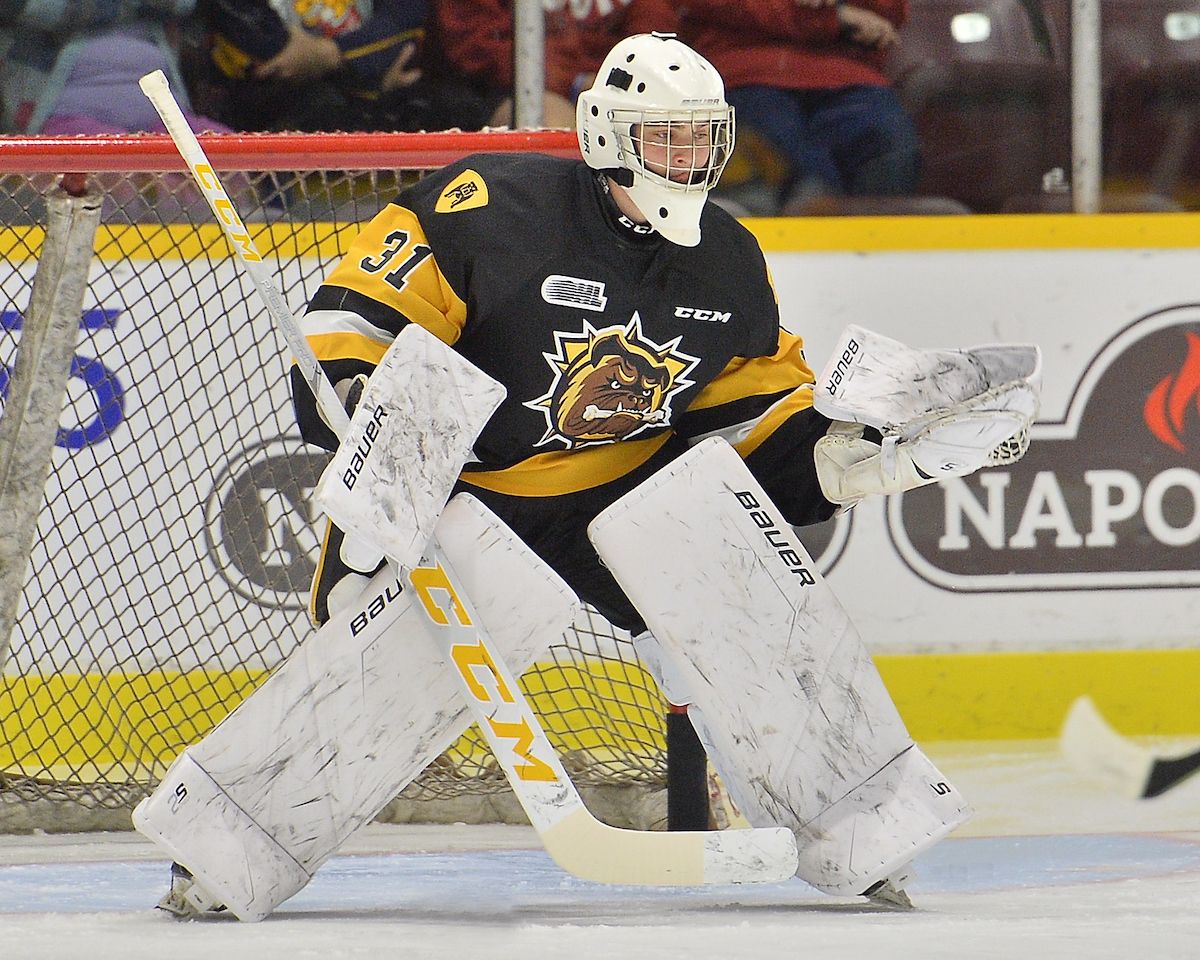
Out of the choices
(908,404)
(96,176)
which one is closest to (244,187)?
(96,176)

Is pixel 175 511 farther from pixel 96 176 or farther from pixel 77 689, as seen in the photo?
pixel 96 176

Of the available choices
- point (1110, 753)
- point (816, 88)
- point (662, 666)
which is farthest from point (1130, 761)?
point (816, 88)

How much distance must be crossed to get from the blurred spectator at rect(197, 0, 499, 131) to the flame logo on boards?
134 centimetres

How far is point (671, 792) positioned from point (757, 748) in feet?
1.15

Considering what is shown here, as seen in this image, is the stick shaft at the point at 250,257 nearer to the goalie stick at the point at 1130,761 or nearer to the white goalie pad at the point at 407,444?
Answer: the white goalie pad at the point at 407,444

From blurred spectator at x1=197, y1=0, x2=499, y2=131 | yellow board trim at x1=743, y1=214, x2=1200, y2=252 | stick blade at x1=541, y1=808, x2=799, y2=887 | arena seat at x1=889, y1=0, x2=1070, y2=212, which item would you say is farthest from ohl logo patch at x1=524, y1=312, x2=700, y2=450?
arena seat at x1=889, y1=0, x2=1070, y2=212

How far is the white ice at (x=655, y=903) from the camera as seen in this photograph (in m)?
1.57

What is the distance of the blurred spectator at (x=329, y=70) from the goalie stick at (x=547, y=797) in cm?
118

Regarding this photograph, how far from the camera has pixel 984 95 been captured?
315cm

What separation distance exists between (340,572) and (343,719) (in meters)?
0.20

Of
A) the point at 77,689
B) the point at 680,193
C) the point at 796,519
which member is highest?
the point at 680,193

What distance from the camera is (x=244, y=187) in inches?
109

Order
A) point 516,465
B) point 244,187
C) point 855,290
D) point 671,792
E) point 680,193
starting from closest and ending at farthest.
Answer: point 680,193 → point 516,465 → point 671,792 → point 244,187 → point 855,290

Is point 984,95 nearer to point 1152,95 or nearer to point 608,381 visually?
point 1152,95
